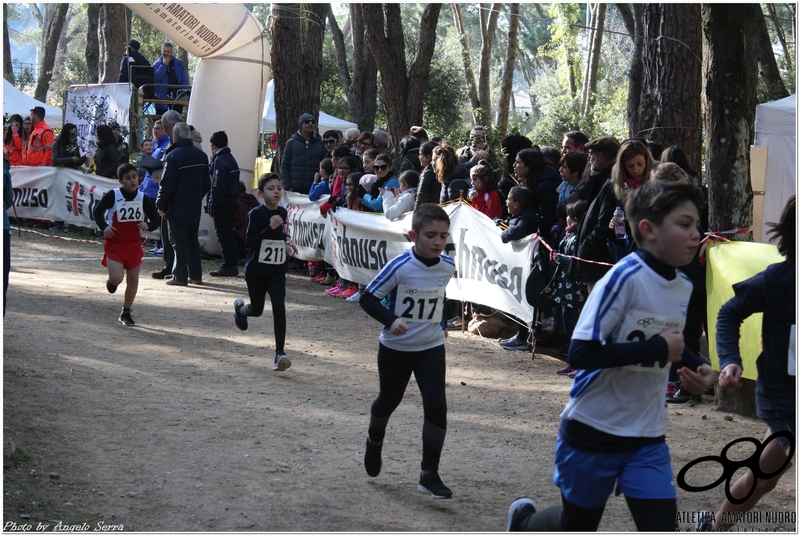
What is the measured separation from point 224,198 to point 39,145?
24.8 ft

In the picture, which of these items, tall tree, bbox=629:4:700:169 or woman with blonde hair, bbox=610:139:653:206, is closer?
woman with blonde hair, bbox=610:139:653:206

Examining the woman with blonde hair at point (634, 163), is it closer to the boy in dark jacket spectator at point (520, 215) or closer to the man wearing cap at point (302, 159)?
the boy in dark jacket spectator at point (520, 215)

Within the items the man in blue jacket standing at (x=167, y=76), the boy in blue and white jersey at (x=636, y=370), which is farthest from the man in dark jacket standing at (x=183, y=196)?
the boy in blue and white jersey at (x=636, y=370)

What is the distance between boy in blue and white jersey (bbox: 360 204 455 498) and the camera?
209 inches

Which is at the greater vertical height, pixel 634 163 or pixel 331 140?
pixel 331 140

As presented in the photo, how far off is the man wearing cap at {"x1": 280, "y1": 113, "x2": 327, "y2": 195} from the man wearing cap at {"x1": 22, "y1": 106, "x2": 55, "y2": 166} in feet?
23.6

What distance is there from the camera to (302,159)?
49.7ft

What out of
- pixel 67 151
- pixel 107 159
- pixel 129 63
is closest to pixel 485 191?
pixel 107 159

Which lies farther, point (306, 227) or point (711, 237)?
point (306, 227)

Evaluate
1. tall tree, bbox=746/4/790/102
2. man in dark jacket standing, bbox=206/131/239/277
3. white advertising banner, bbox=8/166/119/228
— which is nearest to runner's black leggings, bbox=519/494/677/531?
man in dark jacket standing, bbox=206/131/239/277

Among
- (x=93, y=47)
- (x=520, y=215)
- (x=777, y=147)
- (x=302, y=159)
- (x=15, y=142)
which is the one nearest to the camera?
(x=520, y=215)

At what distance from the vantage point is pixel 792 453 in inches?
165

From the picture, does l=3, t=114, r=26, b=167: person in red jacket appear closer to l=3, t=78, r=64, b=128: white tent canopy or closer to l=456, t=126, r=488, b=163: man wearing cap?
l=3, t=78, r=64, b=128: white tent canopy

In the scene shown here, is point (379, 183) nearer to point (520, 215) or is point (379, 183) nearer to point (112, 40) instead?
point (520, 215)
